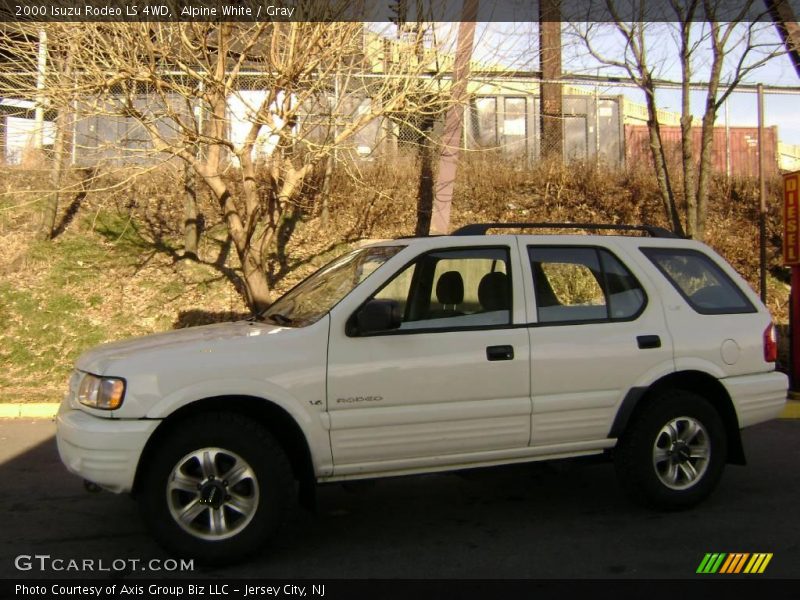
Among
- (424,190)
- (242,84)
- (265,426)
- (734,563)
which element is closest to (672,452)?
(734,563)

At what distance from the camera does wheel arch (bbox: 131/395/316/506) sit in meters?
3.91

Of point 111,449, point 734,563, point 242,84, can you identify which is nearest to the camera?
point 111,449

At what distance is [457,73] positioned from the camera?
1081 cm

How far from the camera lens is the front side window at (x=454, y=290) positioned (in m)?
4.46

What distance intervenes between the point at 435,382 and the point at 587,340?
1.11m

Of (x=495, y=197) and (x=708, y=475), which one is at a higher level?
(x=495, y=197)

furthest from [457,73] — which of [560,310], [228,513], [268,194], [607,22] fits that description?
[228,513]

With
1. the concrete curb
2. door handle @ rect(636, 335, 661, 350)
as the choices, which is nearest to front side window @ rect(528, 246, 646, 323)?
door handle @ rect(636, 335, 661, 350)

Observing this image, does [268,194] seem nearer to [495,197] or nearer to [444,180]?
[444,180]

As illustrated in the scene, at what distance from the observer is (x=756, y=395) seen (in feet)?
16.7

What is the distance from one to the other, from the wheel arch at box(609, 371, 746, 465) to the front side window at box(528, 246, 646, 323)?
0.52 meters

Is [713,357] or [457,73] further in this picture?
[457,73]

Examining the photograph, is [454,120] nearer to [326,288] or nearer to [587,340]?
[326,288]

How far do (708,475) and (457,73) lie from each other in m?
7.61
